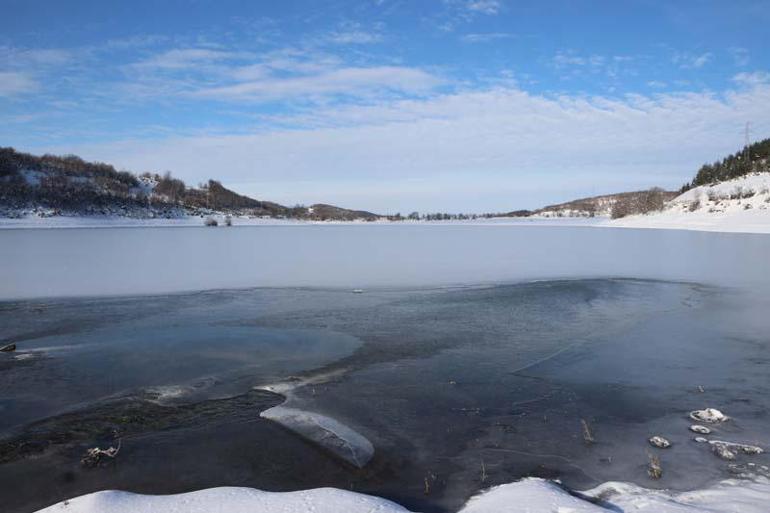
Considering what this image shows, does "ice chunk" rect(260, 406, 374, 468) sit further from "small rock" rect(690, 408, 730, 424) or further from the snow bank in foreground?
"small rock" rect(690, 408, 730, 424)

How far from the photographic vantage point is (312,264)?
20.8 meters

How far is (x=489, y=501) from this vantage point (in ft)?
12.8

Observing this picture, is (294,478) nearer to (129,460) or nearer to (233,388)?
(129,460)

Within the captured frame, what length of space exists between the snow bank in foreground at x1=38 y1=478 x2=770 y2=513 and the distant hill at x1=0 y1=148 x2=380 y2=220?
97.3m

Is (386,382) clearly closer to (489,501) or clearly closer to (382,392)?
(382,392)

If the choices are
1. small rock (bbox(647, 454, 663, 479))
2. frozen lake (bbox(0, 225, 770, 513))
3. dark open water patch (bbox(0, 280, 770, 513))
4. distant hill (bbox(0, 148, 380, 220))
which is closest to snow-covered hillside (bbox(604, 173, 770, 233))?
frozen lake (bbox(0, 225, 770, 513))

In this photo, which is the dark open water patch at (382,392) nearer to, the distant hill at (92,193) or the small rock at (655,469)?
the small rock at (655,469)

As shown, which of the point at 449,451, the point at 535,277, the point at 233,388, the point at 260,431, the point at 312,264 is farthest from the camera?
the point at 312,264

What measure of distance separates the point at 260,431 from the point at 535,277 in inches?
485

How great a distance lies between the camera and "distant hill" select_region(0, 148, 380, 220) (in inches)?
3829

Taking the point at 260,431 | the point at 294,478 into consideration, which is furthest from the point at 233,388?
the point at 294,478

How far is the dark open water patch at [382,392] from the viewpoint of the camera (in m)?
4.47

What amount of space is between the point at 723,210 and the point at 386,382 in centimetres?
6265

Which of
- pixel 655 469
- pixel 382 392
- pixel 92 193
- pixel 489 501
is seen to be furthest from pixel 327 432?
pixel 92 193
